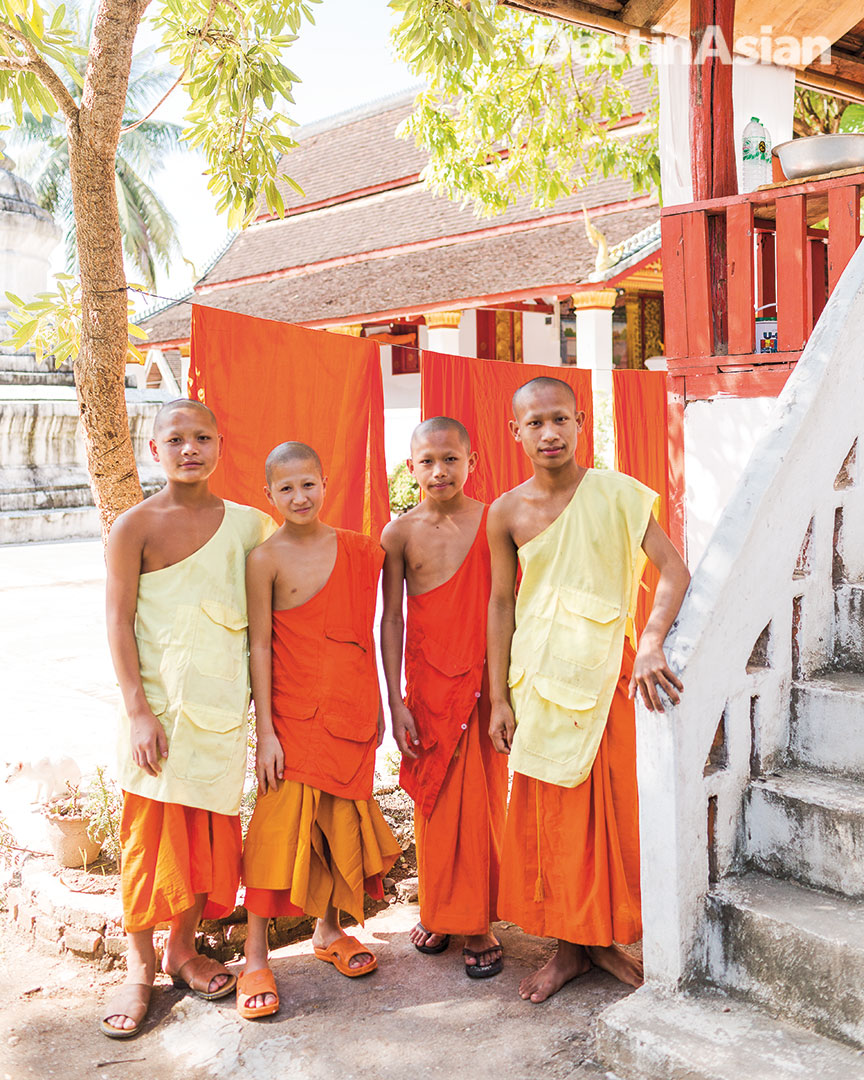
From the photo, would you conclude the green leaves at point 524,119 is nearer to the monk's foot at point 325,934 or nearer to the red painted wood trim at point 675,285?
the red painted wood trim at point 675,285

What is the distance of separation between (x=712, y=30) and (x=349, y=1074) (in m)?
4.54

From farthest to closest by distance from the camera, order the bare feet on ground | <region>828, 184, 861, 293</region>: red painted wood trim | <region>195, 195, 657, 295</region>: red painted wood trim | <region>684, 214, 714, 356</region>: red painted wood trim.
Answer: <region>195, 195, 657, 295</region>: red painted wood trim → <region>684, 214, 714, 356</region>: red painted wood trim → <region>828, 184, 861, 293</region>: red painted wood trim → the bare feet on ground

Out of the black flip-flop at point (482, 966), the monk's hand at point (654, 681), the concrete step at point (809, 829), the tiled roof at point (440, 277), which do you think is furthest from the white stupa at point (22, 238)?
the concrete step at point (809, 829)

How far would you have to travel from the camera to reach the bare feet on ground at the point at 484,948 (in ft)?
9.79

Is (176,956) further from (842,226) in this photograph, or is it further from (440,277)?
(440,277)

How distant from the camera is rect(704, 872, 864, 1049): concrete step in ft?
7.14

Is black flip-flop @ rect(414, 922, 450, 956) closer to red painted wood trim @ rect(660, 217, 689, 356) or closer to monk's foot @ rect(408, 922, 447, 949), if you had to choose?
monk's foot @ rect(408, 922, 447, 949)

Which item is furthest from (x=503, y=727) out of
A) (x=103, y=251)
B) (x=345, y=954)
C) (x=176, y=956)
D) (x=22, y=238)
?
(x=22, y=238)

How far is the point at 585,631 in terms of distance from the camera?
2.82 m

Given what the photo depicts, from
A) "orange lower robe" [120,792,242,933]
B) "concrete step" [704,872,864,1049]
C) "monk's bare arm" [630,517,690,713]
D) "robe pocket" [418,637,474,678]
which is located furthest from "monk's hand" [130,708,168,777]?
"concrete step" [704,872,864,1049]

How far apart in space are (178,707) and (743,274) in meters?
3.17

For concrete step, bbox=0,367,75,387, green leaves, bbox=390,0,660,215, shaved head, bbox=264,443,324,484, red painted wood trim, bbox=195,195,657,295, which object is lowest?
shaved head, bbox=264,443,324,484

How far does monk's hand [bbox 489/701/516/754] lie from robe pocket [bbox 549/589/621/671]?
0.84ft

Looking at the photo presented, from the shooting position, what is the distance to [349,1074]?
2.44 meters
